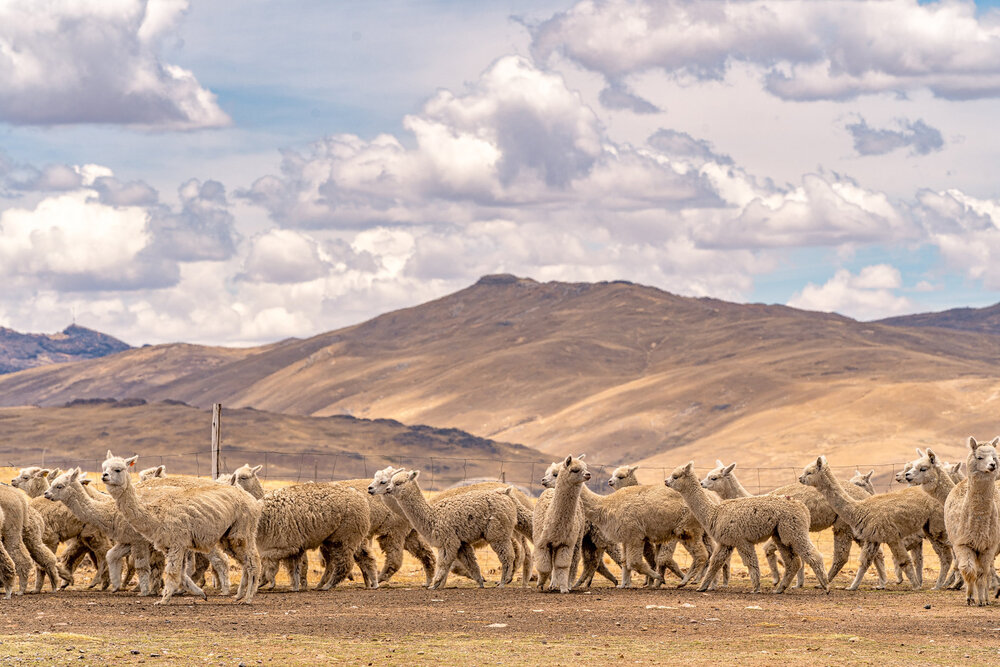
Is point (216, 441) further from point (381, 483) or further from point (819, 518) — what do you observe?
point (819, 518)

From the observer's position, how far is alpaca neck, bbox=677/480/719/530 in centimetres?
2283

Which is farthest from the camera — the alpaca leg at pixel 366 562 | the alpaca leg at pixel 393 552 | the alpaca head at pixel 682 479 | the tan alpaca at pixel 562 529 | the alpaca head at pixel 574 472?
the alpaca leg at pixel 393 552

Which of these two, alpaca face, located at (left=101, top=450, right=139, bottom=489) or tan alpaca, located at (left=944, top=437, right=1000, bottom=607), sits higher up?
alpaca face, located at (left=101, top=450, right=139, bottom=489)

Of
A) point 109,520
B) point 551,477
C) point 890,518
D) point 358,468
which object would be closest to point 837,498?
point 890,518

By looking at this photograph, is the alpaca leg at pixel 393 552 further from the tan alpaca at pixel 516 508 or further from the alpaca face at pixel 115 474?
the alpaca face at pixel 115 474

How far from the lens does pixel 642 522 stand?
2342 cm

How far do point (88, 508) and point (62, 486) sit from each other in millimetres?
572

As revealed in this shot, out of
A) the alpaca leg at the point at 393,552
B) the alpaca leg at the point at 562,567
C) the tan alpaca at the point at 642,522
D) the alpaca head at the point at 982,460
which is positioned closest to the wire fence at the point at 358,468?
the alpaca leg at the point at 393,552

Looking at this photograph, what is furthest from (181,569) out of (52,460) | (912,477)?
(52,460)

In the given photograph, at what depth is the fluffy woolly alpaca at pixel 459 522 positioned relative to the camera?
76.5 ft

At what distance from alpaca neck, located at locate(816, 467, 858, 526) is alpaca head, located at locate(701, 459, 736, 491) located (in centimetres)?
174

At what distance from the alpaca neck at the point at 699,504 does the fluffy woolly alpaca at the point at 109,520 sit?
936 centimetres

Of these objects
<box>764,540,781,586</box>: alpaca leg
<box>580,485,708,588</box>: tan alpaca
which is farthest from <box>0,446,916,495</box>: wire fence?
<box>580,485,708,588</box>: tan alpaca

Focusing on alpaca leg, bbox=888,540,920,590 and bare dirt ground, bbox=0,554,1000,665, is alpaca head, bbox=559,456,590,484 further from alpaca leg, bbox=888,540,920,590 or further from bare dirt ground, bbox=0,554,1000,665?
alpaca leg, bbox=888,540,920,590
